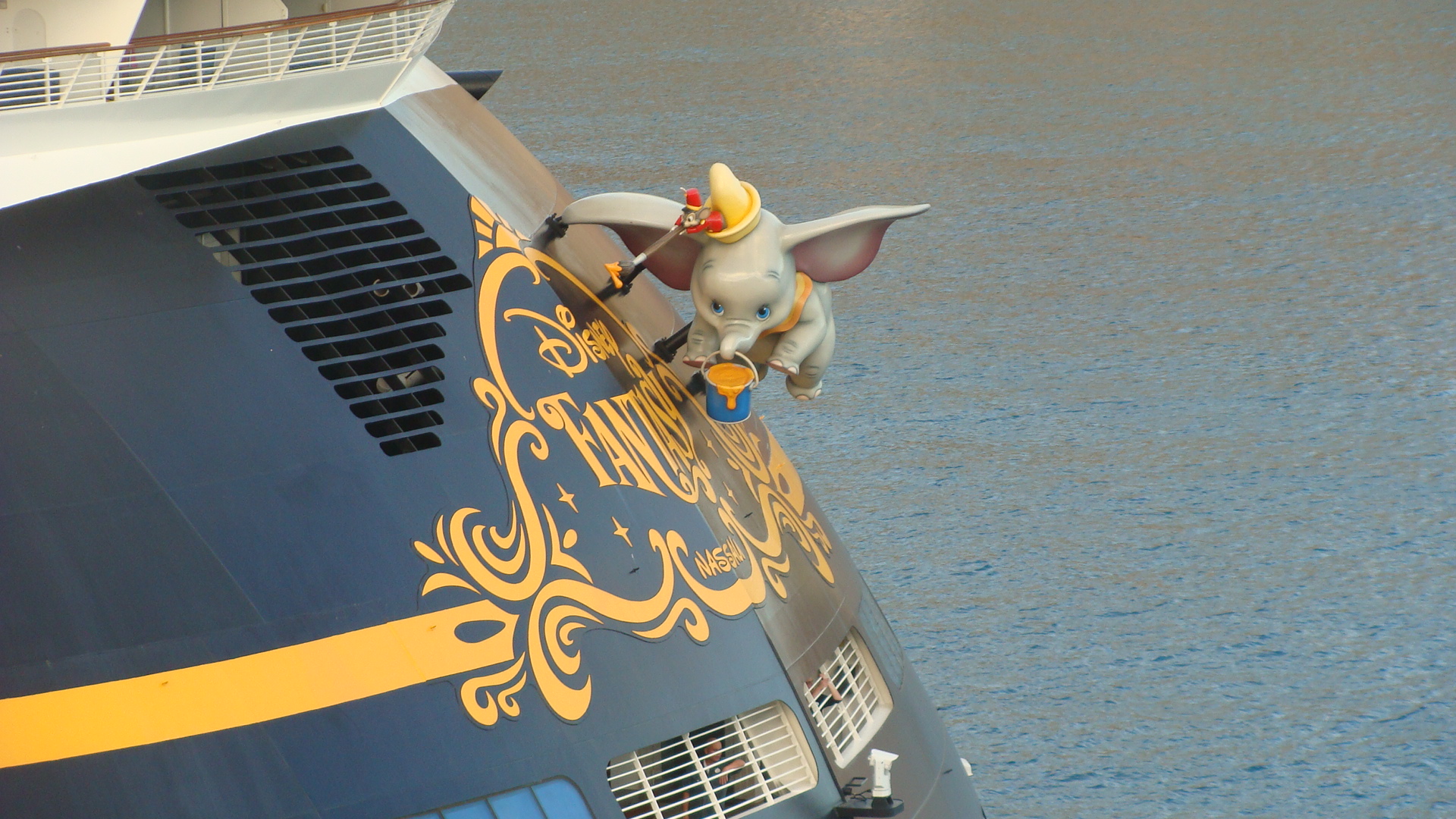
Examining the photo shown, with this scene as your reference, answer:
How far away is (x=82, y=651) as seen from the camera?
545 cm

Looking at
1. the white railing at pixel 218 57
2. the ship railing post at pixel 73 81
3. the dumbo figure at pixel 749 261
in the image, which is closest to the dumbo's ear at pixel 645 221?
the dumbo figure at pixel 749 261

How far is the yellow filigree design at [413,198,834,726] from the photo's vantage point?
5961 millimetres

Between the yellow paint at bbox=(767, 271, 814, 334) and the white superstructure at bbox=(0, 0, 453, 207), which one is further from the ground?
the white superstructure at bbox=(0, 0, 453, 207)

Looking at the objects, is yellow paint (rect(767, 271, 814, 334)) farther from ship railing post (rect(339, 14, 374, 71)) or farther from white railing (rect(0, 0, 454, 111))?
ship railing post (rect(339, 14, 374, 71))

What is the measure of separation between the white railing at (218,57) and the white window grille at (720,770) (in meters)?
3.01

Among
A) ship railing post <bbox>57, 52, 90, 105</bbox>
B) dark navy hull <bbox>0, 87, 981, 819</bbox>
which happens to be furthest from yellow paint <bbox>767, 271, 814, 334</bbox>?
ship railing post <bbox>57, 52, 90, 105</bbox>

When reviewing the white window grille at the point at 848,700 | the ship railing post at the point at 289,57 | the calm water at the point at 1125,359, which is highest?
the ship railing post at the point at 289,57

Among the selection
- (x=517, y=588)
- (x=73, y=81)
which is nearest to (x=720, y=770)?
(x=517, y=588)

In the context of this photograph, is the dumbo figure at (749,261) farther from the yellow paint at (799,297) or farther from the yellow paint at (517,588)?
the yellow paint at (517,588)

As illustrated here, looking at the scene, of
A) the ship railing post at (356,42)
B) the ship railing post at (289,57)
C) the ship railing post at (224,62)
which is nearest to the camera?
the ship railing post at (224,62)

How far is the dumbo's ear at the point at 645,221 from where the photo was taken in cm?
704

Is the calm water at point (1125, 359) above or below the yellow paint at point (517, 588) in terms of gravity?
below

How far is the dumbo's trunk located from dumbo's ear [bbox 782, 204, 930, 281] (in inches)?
16.7

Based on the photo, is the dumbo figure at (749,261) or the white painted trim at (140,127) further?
the dumbo figure at (749,261)
